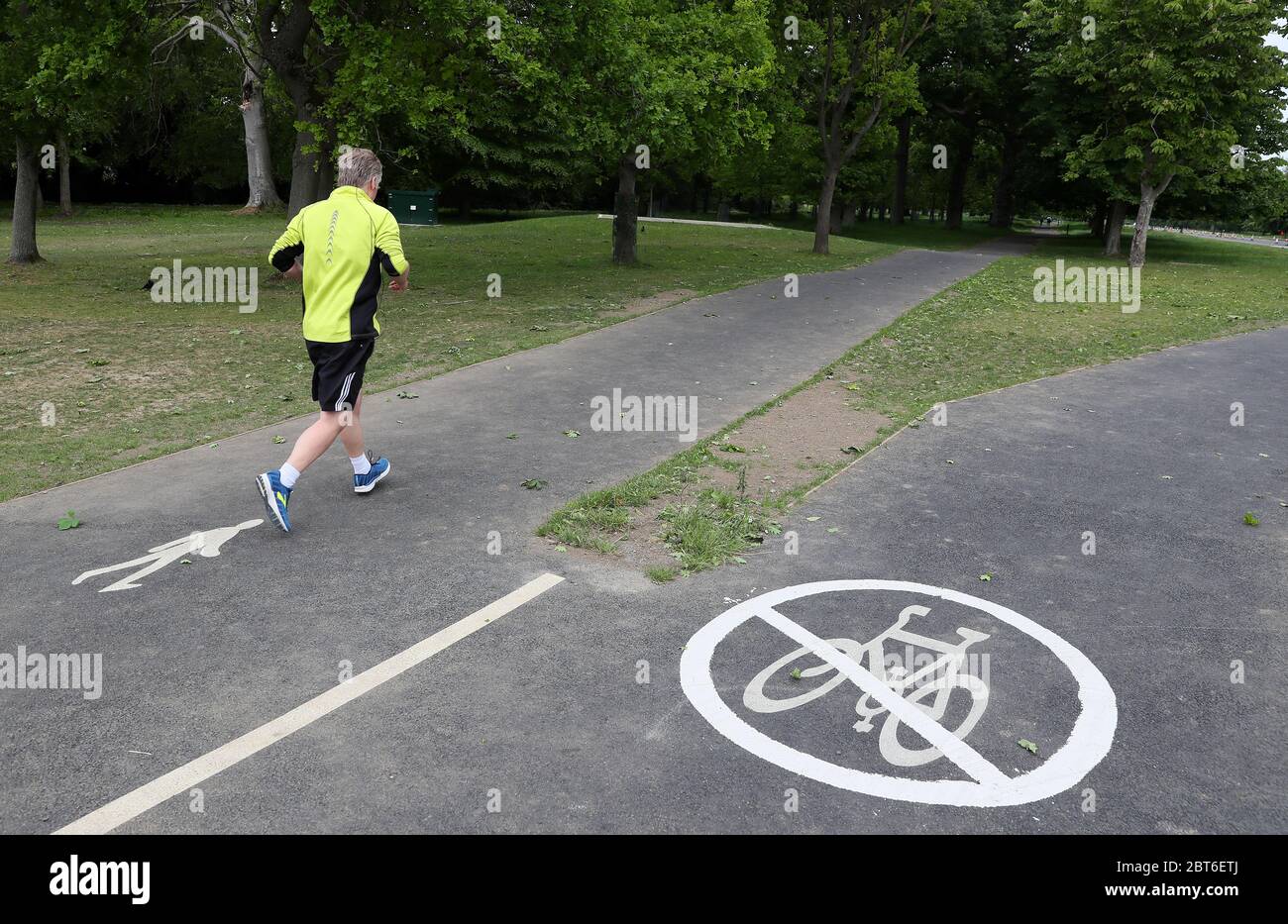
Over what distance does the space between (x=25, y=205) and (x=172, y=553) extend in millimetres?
18905

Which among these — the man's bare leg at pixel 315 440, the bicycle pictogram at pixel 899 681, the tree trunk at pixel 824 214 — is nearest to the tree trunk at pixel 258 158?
the tree trunk at pixel 824 214

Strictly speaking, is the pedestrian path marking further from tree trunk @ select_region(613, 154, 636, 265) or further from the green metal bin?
the green metal bin

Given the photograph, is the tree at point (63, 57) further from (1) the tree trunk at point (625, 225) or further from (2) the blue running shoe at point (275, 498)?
(2) the blue running shoe at point (275, 498)

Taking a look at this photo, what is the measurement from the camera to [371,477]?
21.9 feet

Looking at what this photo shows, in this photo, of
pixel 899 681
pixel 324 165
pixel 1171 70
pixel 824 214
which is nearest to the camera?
pixel 899 681

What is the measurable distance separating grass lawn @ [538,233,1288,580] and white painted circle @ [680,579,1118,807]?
→ 94cm

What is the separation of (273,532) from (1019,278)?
22.0 meters

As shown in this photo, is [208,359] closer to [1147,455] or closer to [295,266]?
[295,266]

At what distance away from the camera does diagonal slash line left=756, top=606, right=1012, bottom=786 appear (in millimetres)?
3602

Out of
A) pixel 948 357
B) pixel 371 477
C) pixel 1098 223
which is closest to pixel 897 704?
pixel 371 477

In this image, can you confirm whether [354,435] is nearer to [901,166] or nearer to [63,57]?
[63,57]

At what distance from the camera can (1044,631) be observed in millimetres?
4758

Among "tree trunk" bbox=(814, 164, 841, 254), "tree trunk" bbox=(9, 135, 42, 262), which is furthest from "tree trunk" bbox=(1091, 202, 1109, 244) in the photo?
"tree trunk" bbox=(9, 135, 42, 262)

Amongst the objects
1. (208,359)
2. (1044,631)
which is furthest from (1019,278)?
(1044,631)
